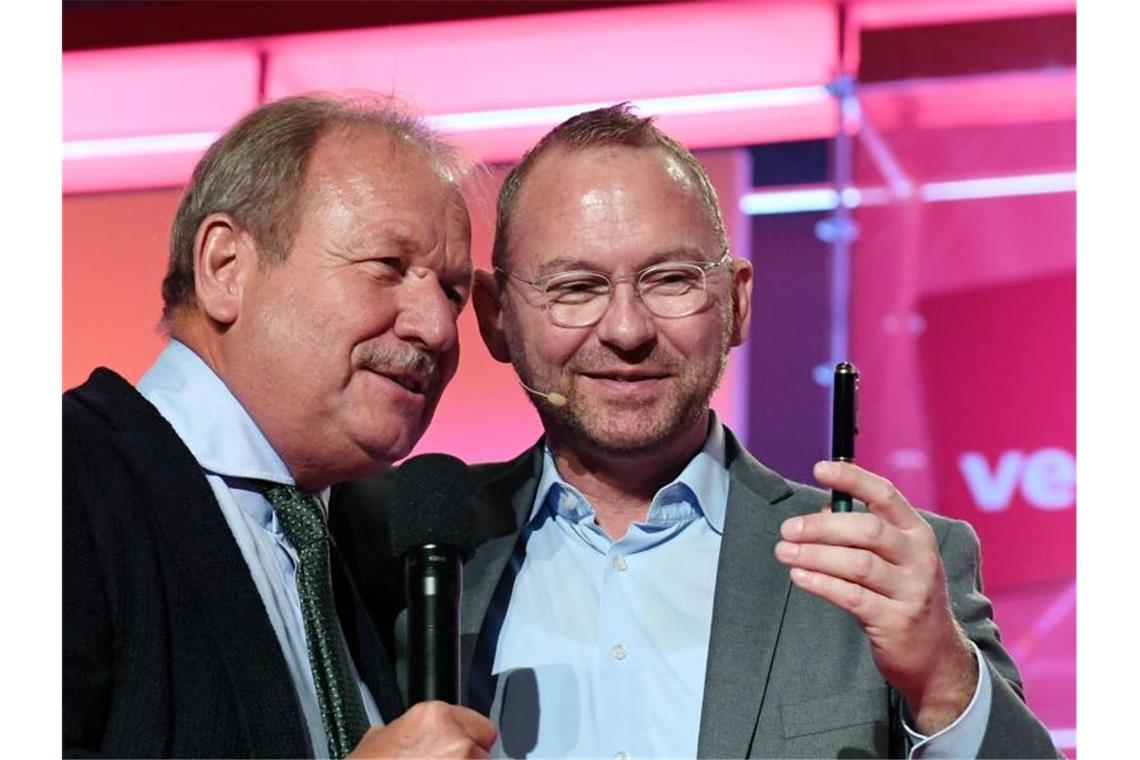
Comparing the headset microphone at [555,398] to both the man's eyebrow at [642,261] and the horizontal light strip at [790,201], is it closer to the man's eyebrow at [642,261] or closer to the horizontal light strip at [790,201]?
the man's eyebrow at [642,261]

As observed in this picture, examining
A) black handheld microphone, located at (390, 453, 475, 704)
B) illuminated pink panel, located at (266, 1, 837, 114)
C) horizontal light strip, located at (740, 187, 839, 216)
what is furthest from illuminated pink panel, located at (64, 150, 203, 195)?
black handheld microphone, located at (390, 453, 475, 704)

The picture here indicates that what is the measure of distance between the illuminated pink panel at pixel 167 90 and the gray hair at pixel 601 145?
5.28 feet

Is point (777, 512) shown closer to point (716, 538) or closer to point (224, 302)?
point (716, 538)

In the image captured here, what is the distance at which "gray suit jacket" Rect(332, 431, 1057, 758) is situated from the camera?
1946 mm

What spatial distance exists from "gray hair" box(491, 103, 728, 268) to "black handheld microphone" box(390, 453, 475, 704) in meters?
0.56

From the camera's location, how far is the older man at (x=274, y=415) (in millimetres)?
1694

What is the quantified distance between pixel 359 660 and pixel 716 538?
554 mm

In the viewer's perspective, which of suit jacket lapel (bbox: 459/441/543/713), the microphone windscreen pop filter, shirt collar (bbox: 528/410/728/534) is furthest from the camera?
shirt collar (bbox: 528/410/728/534)

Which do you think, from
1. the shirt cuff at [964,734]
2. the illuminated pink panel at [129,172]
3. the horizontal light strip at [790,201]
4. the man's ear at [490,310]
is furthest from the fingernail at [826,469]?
the illuminated pink panel at [129,172]

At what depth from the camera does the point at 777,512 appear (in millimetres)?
2193

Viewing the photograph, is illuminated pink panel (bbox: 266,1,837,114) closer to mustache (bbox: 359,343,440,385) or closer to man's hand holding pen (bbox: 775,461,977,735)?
mustache (bbox: 359,343,440,385)

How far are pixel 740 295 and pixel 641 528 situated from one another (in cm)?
39

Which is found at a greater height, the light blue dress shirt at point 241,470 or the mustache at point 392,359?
the mustache at point 392,359

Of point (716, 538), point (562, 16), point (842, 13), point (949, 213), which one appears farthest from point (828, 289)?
point (716, 538)
